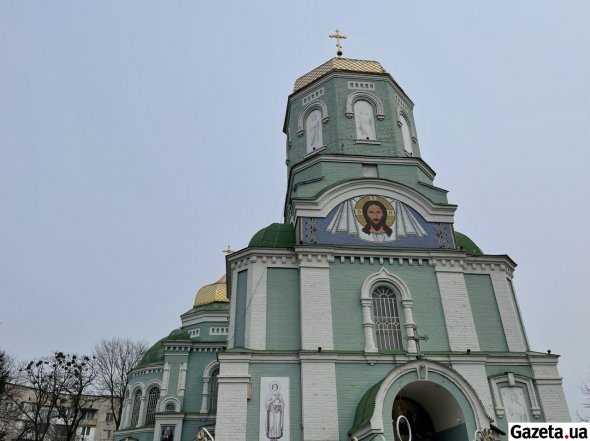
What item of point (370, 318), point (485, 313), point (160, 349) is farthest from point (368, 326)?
point (160, 349)

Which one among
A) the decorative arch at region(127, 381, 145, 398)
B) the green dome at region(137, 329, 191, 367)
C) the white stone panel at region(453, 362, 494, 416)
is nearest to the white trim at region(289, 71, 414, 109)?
the white stone panel at region(453, 362, 494, 416)

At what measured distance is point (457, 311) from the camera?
672 inches

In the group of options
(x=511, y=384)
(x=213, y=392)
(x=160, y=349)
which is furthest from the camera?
(x=160, y=349)

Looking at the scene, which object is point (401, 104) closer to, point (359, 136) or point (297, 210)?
point (359, 136)

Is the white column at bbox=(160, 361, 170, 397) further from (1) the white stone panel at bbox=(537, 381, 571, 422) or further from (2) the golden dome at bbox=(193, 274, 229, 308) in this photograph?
(1) the white stone panel at bbox=(537, 381, 571, 422)

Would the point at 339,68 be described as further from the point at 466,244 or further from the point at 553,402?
the point at 553,402

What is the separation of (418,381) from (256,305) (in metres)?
5.48

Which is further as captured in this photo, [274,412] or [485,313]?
[485,313]

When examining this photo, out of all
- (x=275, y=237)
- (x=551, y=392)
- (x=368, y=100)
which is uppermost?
(x=368, y=100)

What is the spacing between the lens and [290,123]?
2375 centimetres

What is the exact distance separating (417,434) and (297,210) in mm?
8397

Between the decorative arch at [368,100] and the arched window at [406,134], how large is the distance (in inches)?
49.1

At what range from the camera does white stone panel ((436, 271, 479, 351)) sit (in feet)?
54.3

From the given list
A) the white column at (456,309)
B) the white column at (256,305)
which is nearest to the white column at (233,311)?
the white column at (256,305)
